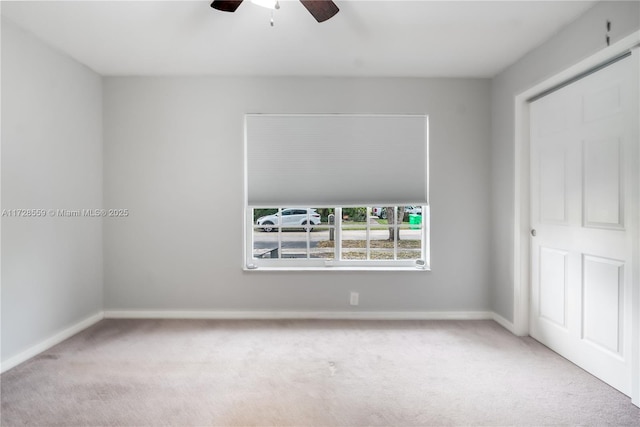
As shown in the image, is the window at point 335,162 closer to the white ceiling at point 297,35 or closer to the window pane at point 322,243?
the window pane at point 322,243

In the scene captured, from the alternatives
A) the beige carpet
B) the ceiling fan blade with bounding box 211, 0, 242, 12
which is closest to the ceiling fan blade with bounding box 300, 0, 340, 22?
the ceiling fan blade with bounding box 211, 0, 242, 12

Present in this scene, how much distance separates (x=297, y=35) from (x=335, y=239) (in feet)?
6.65

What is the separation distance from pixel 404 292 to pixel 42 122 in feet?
12.3

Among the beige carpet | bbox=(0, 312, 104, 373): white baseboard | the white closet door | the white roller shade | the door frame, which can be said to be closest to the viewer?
the beige carpet

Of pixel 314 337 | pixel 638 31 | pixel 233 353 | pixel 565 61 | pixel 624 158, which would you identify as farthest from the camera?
pixel 314 337

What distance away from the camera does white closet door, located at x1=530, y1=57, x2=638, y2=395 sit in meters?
2.07

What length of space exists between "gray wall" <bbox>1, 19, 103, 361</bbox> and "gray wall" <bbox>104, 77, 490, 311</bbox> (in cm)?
19

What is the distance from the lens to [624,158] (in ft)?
6.79

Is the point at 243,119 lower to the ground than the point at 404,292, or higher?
higher

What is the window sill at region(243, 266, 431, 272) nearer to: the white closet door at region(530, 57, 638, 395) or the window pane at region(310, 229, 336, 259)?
the window pane at region(310, 229, 336, 259)

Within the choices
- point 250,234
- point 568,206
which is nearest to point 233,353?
point 250,234

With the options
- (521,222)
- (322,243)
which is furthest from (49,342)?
(521,222)

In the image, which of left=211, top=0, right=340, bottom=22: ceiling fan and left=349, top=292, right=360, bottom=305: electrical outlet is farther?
→ left=349, top=292, right=360, bottom=305: electrical outlet

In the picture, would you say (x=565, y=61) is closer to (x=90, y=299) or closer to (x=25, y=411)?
(x=25, y=411)
